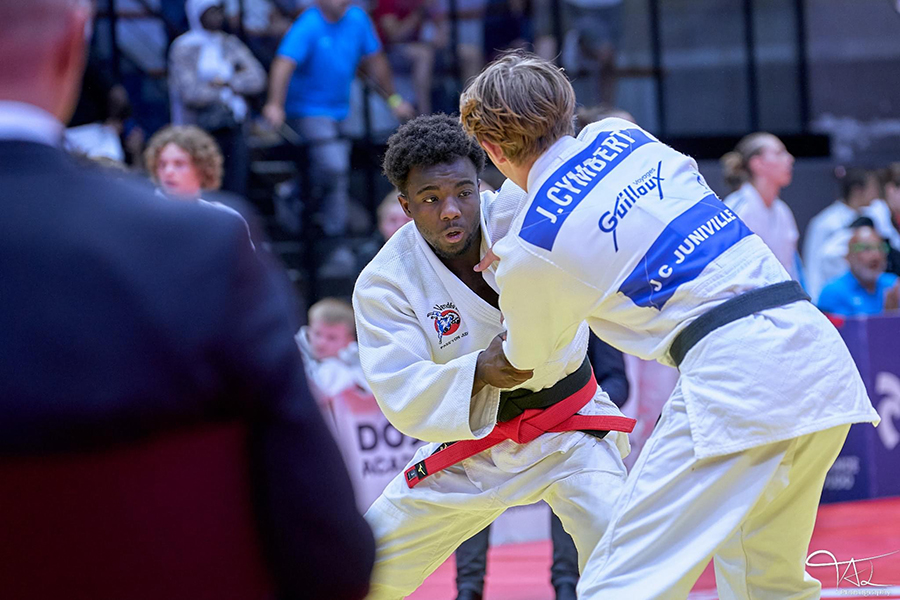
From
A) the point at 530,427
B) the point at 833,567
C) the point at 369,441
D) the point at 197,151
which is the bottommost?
the point at 833,567

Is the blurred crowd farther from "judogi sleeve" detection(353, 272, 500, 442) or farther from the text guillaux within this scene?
the text guillaux

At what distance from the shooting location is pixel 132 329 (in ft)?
3.35

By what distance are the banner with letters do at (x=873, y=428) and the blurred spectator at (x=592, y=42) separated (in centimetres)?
362

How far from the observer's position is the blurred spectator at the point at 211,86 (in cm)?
679

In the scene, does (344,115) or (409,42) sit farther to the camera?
(409,42)

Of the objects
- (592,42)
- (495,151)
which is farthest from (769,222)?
(592,42)

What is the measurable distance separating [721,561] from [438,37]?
6522mm

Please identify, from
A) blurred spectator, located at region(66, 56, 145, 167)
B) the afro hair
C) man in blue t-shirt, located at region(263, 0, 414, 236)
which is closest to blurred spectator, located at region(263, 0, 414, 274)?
man in blue t-shirt, located at region(263, 0, 414, 236)

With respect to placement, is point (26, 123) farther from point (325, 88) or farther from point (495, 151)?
point (325, 88)

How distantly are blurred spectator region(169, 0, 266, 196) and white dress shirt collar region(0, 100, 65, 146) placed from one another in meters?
5.81

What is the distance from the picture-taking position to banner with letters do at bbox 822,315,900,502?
21.5ft

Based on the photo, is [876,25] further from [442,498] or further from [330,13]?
[442,498]

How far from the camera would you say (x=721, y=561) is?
2.69m

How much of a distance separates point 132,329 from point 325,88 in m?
6.41
